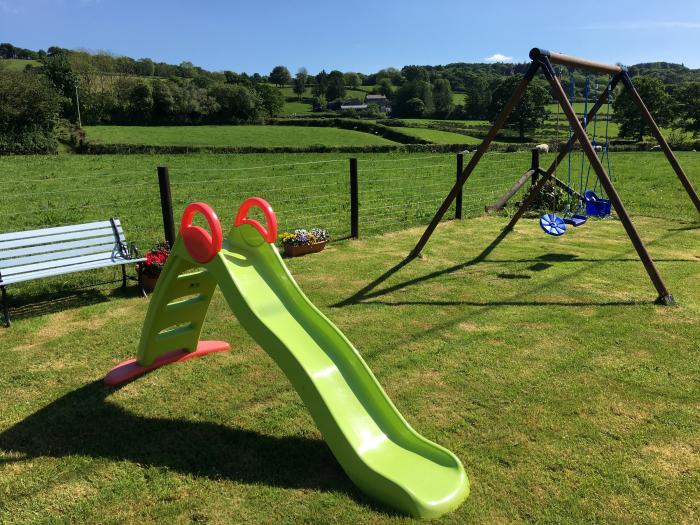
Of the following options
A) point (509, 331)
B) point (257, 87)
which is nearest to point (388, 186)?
point (509, 331)

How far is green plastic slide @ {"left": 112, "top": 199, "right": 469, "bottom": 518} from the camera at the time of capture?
117 inches

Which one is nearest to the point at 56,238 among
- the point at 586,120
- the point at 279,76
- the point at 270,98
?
the point at 586,120

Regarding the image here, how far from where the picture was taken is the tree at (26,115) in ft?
119

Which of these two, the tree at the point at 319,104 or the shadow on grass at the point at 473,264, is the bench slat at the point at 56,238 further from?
the tree at the point at 319,104

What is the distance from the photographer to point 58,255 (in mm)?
6250

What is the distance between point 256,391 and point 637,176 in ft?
63.8

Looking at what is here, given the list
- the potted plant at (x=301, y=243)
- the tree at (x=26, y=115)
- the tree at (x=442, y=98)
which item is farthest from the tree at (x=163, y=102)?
the potted plant at (x=301, y=243)

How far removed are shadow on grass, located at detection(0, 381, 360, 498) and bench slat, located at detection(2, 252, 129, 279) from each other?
8.51 ft

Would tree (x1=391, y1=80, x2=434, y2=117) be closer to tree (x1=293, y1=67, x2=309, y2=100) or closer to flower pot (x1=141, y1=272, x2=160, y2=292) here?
tree (x1=293, y1=67, x2=309, y2=100)

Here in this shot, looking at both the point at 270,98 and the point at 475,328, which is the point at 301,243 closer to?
the point at 475,328

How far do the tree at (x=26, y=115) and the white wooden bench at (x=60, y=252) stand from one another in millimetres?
35739

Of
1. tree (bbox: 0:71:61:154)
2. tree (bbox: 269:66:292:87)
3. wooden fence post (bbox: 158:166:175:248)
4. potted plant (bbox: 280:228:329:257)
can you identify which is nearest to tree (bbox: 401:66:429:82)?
tree (bbox: 269:66:292:87)

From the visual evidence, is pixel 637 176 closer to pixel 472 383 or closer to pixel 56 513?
pixel 472 383

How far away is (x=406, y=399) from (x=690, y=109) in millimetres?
61161
